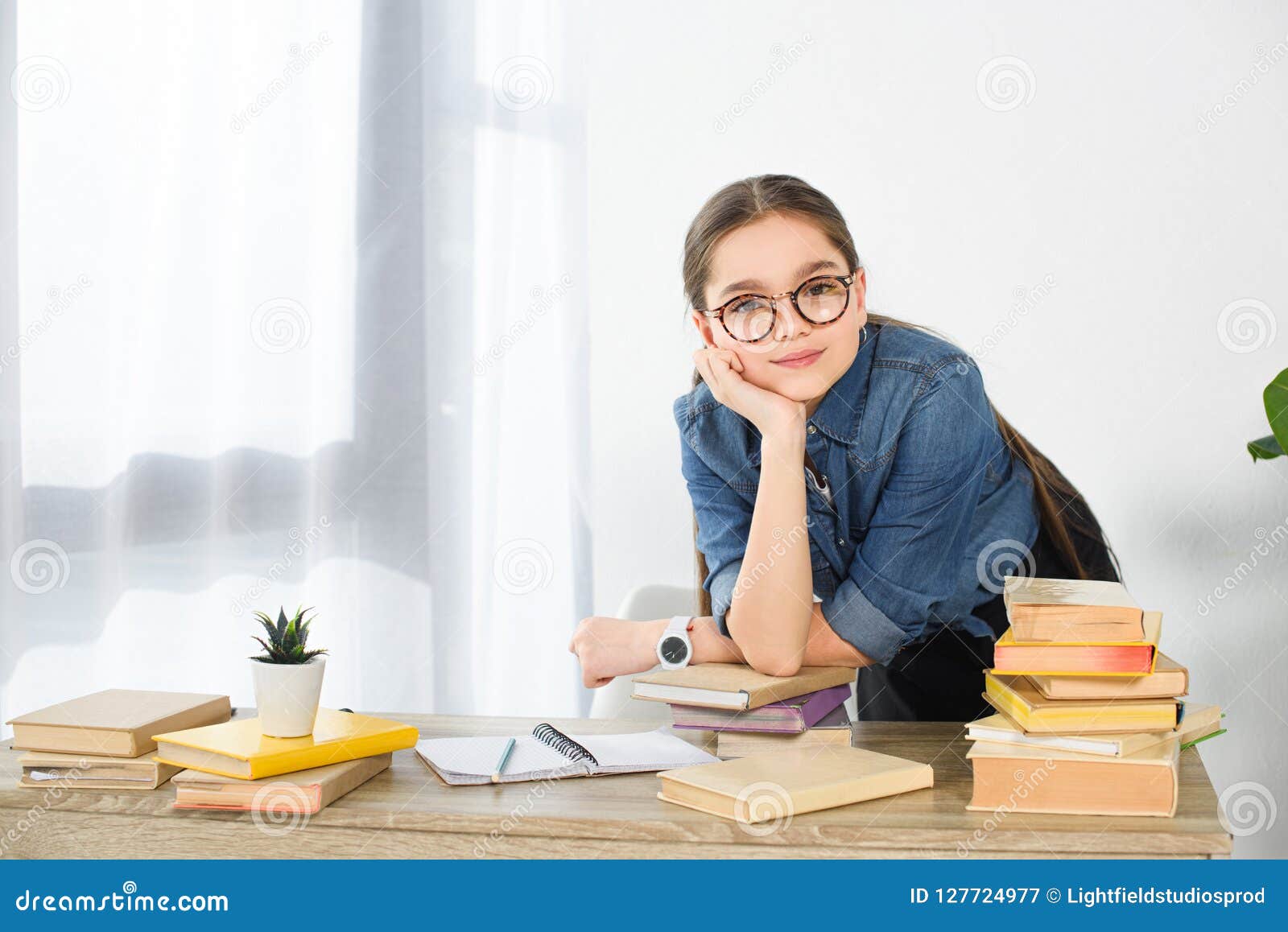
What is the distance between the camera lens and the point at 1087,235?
218 centimetres

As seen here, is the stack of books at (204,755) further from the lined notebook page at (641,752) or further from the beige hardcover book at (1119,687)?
the beige hardcover book at (1119,687)

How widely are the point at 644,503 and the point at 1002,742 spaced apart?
1.46m

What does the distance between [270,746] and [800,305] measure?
32.0 inches

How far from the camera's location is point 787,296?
1422 millimetres

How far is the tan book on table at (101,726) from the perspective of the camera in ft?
4.01

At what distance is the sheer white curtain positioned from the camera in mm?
2346
